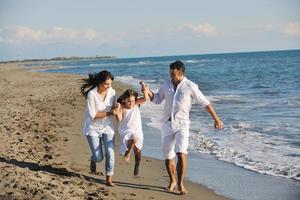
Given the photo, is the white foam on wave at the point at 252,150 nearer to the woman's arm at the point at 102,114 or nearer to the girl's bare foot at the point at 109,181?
the girl's bare foot at the point at 109,181

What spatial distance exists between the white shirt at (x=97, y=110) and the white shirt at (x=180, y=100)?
773 millimetres

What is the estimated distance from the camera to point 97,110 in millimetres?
5695

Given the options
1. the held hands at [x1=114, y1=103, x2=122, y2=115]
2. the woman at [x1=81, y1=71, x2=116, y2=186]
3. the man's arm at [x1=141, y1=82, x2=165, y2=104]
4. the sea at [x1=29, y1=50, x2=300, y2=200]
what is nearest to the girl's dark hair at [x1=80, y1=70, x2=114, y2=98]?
the woman at [x1=81, y1=71, x2=116, y2=186]

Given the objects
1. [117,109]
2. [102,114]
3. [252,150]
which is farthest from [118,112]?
[252,150]

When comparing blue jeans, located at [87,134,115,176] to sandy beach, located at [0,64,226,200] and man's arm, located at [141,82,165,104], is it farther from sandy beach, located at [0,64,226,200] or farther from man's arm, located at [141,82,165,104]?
man's arm, located at [141,82,165,104]

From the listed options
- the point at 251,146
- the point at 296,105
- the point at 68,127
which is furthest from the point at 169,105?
the point at 296,105

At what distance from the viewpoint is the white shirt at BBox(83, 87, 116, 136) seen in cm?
568

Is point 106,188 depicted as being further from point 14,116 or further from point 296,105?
point 296,105

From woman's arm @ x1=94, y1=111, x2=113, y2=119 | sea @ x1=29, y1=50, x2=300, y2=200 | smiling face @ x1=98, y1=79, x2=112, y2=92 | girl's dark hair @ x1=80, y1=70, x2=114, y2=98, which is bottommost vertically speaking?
sea @ x1=29, y1=50, x2=300, y2=200

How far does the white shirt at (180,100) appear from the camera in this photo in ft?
17.9

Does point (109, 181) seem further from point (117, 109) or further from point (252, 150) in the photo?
point (252, 150)

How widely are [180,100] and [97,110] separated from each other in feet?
3.57

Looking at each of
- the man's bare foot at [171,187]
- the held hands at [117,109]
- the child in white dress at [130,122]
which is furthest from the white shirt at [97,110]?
the man's bare foot at [171,187]

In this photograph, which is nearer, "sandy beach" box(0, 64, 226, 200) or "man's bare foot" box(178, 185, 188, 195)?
"sandy beach" box(0, 64, 226, 200)
